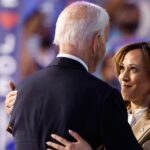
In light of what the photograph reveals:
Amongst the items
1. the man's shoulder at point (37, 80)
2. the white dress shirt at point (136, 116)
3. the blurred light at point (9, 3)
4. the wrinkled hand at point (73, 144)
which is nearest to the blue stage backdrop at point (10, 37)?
the blurred light at point (9, 3)

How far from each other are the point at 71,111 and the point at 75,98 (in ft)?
0.16

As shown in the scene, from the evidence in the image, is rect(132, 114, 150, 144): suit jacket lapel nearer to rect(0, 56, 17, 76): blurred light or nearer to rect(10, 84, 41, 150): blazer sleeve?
rect(10, 84, 41, 150): blazer sleeve

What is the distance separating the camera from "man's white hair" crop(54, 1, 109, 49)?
7.02ft

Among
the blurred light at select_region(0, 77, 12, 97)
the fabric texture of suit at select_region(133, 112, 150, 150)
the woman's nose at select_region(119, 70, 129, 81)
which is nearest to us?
the fabric texture of suit at select_region(133, 112, 150, 150)

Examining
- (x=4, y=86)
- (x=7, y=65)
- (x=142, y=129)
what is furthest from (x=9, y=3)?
(x=142, y=129)

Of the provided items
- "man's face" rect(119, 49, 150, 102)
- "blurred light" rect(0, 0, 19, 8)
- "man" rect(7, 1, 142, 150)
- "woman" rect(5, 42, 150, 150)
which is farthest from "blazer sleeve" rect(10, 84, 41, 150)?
"blurred light" rect(0, 0, 19, 8)

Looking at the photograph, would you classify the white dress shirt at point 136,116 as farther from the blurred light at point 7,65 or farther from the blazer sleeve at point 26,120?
the blurred light at point 7,65

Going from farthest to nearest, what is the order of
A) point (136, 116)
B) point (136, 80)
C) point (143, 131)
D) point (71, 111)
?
point (136, 80) → point (136, 116) → point (143, 131) → point (71, 111)

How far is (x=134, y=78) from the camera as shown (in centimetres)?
290

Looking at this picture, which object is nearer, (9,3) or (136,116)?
(136,116)

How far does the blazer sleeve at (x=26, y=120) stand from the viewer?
6.97ft

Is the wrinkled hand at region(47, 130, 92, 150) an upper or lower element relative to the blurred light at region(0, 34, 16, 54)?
lower

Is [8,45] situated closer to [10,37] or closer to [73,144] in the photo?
[10,37]

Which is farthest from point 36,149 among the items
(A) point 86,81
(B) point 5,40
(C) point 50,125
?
(B) point 5,40
